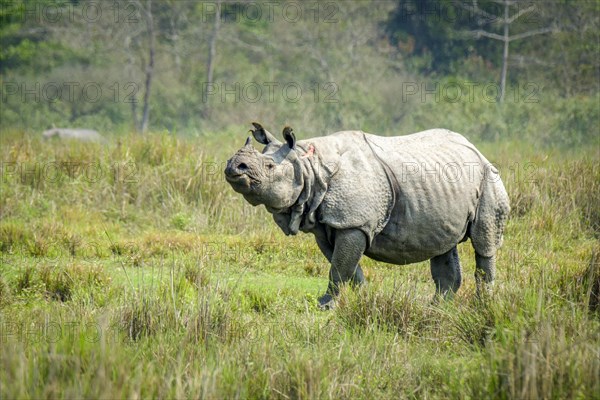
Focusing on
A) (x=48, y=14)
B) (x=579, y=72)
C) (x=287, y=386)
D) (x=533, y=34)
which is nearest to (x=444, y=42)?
(x=533, y=34)

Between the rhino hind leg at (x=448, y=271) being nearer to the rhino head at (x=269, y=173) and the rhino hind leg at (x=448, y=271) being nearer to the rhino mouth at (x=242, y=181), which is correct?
the rhino head at (x=269, y=173)

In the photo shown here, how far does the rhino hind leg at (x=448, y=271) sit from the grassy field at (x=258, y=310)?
0.97ft

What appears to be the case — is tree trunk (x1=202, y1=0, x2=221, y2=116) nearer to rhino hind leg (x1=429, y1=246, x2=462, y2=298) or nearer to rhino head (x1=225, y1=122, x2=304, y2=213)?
rhino hind leg (x1=429, y1=246, x2=462, y2=298)

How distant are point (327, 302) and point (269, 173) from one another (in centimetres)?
134

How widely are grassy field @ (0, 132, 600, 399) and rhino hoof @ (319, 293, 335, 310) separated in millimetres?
92

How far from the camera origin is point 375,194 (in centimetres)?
686

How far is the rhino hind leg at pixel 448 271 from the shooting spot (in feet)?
25.5

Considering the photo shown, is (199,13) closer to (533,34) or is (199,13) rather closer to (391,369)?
(533,34)

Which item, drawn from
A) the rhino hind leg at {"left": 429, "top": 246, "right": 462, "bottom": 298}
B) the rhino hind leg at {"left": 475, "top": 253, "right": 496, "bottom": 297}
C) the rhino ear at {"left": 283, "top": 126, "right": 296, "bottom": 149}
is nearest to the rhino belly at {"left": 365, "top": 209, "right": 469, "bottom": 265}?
the rhino hind leg at {"left": 475, "top": 253, "right": 496, "bottom": 297}

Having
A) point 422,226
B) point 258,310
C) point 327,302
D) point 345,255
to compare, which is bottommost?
point 258,310

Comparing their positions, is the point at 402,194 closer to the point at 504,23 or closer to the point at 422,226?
the point at 422,226

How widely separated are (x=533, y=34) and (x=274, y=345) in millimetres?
21607

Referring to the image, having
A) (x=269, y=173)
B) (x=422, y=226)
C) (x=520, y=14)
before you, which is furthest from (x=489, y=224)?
(x=520, y=14)

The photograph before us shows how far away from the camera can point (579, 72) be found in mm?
22391
